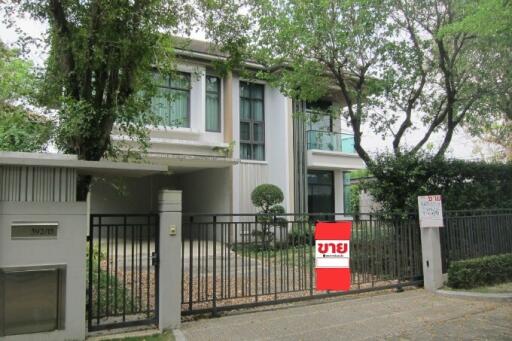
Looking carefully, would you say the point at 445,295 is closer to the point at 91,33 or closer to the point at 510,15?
the point at 510,15

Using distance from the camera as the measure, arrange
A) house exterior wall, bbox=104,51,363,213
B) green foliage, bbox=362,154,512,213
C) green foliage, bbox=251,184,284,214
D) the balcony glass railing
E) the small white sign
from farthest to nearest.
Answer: the balcony glass railing, green foliage, bbox=251,184,284,214, house exterior wall, bbox=104,51,363,213, green foliage, bbox=362,154,512,213, the small white sign

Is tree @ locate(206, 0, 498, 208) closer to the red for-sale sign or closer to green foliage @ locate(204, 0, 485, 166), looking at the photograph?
green foliage @ locate(204, 0, 485, 166)

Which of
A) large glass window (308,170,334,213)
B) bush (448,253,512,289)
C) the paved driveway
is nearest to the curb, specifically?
the paved driveway

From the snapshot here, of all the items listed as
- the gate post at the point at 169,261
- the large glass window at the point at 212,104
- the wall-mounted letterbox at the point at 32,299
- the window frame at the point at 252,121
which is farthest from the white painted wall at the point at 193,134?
the wall-mounted letterbox at the point at 32,299

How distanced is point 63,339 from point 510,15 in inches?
375

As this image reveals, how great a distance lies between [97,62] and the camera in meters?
7.20

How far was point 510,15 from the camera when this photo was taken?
29.6 feet

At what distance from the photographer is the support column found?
10273 millimetres

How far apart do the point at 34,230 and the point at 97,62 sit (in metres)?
2.70

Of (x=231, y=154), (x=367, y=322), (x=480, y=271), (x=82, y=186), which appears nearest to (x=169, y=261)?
(x=82, y=186)

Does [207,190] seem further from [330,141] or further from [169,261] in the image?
[169,261]

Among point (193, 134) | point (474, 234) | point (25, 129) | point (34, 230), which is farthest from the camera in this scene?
point (193, 134)

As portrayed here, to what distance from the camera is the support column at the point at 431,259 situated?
33.7 feet

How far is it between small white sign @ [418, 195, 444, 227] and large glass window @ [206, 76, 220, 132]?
10062 millimetres
